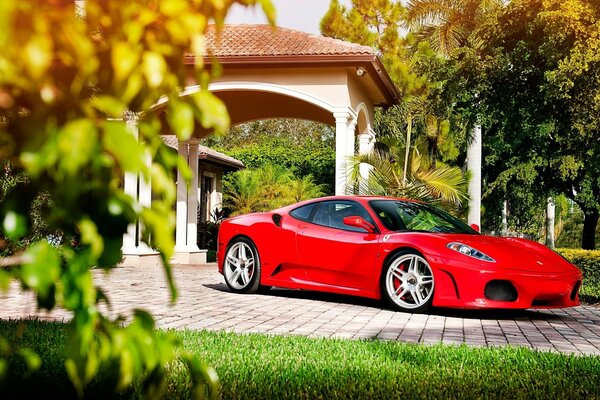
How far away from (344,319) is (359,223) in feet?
4.86

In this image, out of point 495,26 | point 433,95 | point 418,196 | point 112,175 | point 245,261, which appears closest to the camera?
point 112,175

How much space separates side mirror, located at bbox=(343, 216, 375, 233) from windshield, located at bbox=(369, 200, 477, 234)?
0.64 ft

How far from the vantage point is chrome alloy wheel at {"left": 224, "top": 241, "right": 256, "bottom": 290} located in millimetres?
10523

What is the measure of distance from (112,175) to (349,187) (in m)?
14.6

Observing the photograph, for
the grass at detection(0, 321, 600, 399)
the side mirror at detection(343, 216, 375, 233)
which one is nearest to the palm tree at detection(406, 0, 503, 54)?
the side mirror at detection(343, 216, 375, 233)

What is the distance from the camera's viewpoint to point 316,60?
15883 mm

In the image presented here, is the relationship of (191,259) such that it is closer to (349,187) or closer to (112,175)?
(349,187)

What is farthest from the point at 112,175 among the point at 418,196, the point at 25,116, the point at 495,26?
the point at 495,26

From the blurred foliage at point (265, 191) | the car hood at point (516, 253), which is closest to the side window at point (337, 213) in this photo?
the car hood at point (516, 253)

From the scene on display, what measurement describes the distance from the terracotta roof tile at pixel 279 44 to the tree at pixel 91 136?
1422cm

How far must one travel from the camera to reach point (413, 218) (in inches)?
380

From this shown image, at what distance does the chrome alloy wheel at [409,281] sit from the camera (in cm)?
872

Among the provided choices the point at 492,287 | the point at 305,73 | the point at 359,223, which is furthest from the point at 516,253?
the point at 305,73

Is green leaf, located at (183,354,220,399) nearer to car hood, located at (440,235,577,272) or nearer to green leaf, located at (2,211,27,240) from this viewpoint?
green leaf, located at (2,211,27,240)
